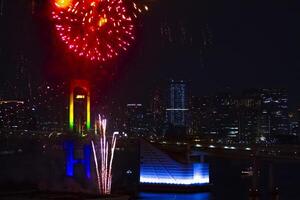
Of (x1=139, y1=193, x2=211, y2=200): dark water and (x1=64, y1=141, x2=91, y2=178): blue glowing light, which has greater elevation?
(x1=64, y1=141, x2=91, y2=178): blue glowing light

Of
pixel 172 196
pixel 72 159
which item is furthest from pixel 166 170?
pixel 72 159

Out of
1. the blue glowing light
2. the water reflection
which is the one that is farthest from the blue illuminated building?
the blue glowing light

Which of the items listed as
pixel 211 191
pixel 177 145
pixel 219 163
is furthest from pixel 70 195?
pixel 219 163

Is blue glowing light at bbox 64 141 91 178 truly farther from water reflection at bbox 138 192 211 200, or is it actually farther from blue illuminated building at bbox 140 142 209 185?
blue illuminated building at bbox 140 142 209 185

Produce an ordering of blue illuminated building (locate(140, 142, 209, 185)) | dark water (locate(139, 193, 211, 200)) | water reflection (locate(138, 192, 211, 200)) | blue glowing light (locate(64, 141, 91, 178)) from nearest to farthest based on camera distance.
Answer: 1. water reflection (locate(138, 192, 211, 200))
2. dark water (locate(139, 193, 211, 200))
3. blue glowing light (locate(64, 141, 91, 178))
4. blue illuminated building (locate(140, 142, 209, 185))

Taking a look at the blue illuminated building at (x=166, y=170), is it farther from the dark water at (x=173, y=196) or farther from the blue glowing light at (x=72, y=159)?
the blue glowing light at (x=72, y=159)

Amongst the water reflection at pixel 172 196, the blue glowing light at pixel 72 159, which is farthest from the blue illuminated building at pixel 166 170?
the blue glowing light at pixel 72 159

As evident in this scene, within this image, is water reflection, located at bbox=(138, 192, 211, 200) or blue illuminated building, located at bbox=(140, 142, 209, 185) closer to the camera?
water reflection, located at bbox=(138, 192, 211, 200)
